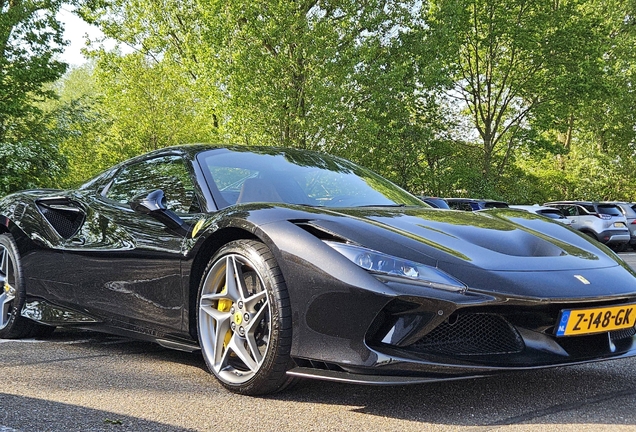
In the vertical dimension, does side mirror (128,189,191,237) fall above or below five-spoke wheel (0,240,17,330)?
above

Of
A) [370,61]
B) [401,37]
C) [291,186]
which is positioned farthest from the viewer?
[401,37]

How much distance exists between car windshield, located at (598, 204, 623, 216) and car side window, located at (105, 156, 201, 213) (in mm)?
19111

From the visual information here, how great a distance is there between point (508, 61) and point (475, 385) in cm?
2743

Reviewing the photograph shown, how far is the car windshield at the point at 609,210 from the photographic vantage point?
2098 cm

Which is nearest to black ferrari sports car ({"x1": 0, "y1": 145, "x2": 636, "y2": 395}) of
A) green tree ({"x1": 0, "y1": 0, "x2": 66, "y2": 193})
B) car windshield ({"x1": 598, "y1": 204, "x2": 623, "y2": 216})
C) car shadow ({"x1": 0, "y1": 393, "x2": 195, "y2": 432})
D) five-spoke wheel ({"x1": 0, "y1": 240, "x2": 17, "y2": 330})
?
five-spoke wheel ({"x1": 0, "y1": 240, "x2": 17, "y2": 330})

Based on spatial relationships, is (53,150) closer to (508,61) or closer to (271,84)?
(271,84)

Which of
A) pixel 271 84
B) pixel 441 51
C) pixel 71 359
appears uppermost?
pixel 441 51

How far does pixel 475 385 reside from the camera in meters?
3.23

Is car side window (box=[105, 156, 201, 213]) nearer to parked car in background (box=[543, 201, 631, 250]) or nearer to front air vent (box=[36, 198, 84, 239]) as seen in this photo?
front air vent (box=[36, 198, 84, 239])

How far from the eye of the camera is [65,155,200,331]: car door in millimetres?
3520

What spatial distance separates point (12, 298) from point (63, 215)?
71 centimetres

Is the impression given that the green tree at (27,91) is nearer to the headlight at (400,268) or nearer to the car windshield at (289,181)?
the car windshield at (289,181)

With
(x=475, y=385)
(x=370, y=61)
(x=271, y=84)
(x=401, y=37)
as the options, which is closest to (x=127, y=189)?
(x=475, y=385)

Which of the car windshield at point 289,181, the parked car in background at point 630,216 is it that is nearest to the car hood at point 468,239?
the car windshield at point 289,181
